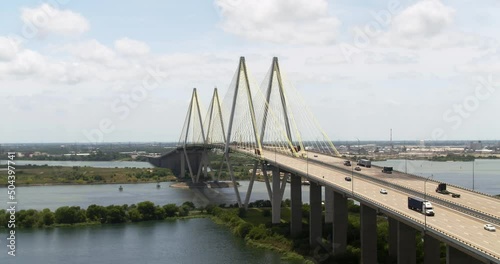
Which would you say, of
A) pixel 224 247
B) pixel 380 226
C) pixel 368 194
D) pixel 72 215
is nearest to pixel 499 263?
pixel 368 194

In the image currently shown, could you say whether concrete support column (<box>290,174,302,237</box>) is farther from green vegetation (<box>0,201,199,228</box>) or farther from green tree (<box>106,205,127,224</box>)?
green tree (<box>106,205,127,224</box>)

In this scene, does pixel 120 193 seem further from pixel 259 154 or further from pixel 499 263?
pixel 499 263

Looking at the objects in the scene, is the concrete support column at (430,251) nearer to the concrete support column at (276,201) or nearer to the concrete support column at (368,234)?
the concrete support column at (368,234)

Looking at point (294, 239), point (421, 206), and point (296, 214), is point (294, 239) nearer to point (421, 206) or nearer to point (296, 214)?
point (296, 214)

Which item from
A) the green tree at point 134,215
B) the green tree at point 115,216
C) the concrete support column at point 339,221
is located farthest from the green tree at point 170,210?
the concrete support column at point 339,221

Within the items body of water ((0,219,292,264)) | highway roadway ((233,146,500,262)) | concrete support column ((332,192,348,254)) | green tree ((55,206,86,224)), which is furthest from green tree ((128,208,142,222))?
concrete support column ((332,192,348,254))

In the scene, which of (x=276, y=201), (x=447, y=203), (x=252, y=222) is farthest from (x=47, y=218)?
(x=447, y=203)
